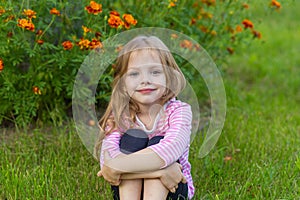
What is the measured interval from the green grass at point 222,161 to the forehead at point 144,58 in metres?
0.69

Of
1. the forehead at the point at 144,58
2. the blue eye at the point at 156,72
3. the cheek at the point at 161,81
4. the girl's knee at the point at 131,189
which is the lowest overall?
the girl's knee at the point at 131,189

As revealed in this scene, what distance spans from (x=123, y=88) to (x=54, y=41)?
1.04 metres

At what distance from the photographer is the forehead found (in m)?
2.47

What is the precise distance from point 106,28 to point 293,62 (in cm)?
268

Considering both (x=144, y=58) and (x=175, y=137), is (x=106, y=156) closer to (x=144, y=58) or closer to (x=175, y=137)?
(x=175, y=137)

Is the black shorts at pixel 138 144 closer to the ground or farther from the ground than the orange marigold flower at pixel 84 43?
closer to the ground

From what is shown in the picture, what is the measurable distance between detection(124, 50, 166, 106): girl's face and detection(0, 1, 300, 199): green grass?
1.85 ft

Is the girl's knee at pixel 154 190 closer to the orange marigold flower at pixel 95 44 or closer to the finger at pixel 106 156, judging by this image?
the finger at pixel 106 156

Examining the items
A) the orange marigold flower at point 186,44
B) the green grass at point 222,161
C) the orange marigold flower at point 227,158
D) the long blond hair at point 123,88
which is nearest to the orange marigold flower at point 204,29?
the orange marigold flower at point 186,44

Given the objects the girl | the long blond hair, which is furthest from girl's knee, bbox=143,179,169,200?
the long blond hair

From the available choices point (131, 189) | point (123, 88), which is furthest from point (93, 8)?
point (131, 189)

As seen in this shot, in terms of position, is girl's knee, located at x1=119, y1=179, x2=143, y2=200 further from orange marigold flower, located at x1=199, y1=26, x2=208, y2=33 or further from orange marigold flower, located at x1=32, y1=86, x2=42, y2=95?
orange marigold flower, located at x1=199, y1=26, x2=208, y2=33

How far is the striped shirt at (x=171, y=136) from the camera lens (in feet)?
7.69

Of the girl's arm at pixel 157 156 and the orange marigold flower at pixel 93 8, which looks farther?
the orange marigold flower at pixel 93 8
